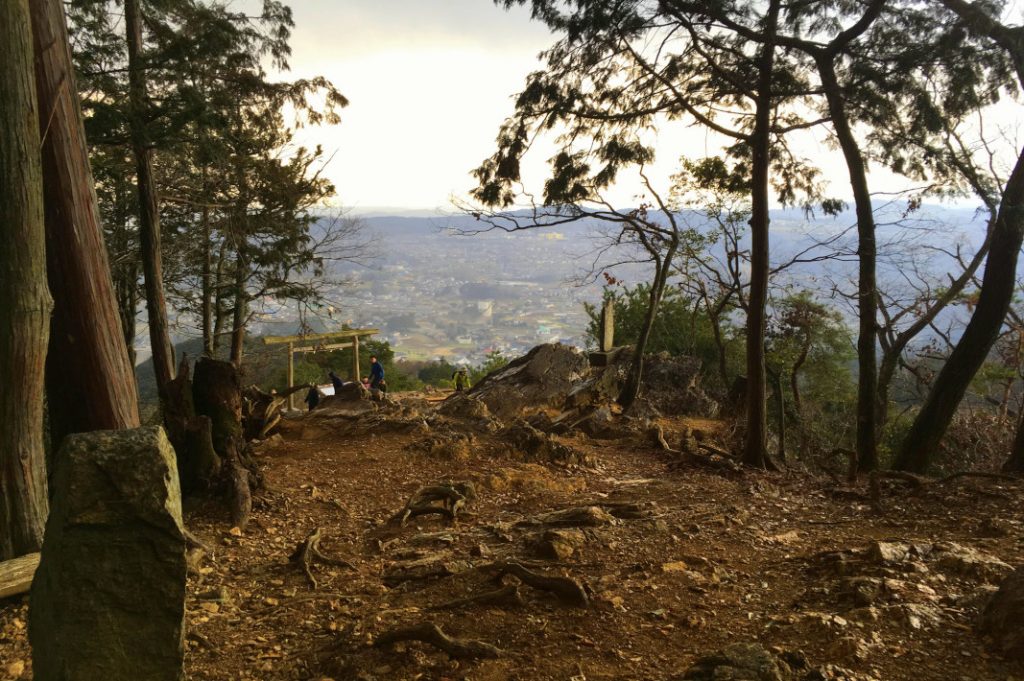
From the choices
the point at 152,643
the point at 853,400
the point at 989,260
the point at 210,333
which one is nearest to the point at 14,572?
the point at 152,643


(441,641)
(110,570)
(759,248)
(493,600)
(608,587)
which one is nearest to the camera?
(110,570)

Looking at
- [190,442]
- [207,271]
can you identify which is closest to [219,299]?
[207,271]

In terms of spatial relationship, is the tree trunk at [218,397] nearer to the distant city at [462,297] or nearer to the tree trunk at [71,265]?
the tree trunk at [71,265]

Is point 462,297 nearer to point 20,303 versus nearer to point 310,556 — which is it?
point 310,556

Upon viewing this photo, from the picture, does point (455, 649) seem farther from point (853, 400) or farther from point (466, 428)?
point (853, 400)

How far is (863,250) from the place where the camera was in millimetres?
8695

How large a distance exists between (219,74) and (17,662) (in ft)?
36.0

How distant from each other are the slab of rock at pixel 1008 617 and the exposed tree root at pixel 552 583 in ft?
6.41

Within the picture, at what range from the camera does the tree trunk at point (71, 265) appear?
5.14 m

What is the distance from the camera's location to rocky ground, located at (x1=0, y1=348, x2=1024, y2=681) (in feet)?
10.7

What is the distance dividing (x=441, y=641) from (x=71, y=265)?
162 inches

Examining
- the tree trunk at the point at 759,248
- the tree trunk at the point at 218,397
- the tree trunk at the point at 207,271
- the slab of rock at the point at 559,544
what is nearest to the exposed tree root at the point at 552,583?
the slab of rock at the point at 559,544

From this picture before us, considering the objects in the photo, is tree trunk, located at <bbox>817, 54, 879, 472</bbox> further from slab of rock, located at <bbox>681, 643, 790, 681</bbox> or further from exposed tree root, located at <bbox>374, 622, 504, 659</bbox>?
exposed tree root, located at <bbox>374, 622, 504, 659</bbox>

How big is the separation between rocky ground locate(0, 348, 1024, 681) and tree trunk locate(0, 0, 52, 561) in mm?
604
